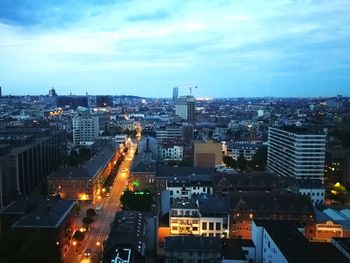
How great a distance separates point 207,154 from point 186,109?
70077mm

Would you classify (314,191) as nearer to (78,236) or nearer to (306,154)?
(306,154)

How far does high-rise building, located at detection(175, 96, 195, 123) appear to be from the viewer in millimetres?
115125

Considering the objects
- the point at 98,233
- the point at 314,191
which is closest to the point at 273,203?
the point at 314,191

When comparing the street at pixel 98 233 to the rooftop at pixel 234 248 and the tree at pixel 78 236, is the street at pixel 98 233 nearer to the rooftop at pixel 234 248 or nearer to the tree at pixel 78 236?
the tree at pixel 78 236

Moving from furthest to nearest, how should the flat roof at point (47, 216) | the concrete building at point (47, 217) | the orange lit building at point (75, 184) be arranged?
the orange lit building at point (75, 184) < the flat roof at point (47, 216) < the concrete building at point (47, 217)

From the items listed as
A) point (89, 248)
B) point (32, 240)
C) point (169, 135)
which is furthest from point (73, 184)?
point (169, 135)

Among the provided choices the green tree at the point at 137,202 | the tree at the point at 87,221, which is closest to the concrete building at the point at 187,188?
the green tree at the point at 137,202

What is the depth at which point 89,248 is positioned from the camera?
89.5ft

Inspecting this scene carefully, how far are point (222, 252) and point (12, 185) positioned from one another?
22.1 metres

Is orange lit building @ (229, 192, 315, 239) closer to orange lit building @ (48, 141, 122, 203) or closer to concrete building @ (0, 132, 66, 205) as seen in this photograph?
orange lit building @ (48, 141, 122, 203)

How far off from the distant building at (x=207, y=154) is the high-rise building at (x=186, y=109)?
59.1m

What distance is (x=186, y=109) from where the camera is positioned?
12019cm

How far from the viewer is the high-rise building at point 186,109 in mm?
115125

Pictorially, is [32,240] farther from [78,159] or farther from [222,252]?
[78,159]
